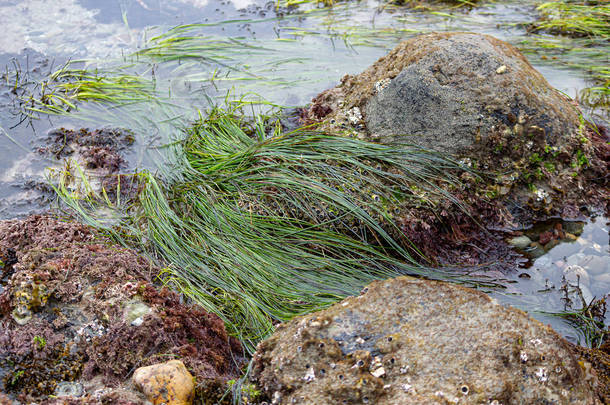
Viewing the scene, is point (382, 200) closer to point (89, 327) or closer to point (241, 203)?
point (241, 203)

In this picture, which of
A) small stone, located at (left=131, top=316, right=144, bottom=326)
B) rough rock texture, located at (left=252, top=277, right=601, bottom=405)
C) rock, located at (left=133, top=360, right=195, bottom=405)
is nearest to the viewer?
rough rock texture, located at (left=252, top=277, right=601, bottom=405)

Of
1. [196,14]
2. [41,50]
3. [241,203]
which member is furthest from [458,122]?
[41,50]

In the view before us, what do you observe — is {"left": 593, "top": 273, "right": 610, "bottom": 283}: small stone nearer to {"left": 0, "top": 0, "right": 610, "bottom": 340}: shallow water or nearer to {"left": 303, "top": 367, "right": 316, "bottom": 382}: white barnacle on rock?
{"left": 0, "top": 0, "right": 610, "bottom": 340}: shallow water

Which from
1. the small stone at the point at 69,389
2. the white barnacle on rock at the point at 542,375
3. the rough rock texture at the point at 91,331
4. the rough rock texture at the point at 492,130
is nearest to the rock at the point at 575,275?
the rough rock texture at the point at 492,130

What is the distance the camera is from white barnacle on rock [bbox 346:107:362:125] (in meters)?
3.65

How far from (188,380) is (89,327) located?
646 mm

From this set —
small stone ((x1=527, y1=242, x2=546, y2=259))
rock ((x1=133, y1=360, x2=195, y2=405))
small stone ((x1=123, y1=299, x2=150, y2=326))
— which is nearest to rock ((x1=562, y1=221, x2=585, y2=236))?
small stone ((x1=527, y1=242, x2=546, y2=259))

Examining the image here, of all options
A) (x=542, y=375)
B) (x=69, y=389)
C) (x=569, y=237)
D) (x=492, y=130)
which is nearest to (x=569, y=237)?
(x=569, y=237)

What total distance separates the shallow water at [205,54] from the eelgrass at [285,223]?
0.80 meters

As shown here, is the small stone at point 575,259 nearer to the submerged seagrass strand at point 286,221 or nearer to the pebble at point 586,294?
the pebble at point 586,294

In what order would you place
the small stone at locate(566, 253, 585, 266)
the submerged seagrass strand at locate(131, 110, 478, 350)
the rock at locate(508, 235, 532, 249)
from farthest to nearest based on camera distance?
the rock at locate(508, 235, 532, 249) → the small stone at locate(566, 253, 585, 266) → the submerged seagrass strand at locate(131, 110, 478, 350)

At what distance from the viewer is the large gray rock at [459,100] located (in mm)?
3387

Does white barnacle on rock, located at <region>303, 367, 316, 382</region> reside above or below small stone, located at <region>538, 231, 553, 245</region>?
above

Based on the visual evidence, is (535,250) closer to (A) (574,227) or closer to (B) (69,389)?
(A) (574,227)
